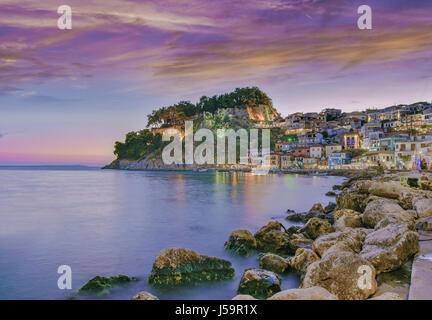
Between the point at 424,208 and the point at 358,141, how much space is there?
79.9 metres

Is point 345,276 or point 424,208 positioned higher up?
point 424,208

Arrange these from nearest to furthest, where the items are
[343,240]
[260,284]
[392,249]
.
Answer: [392,249]
[260,284]
[343,240]

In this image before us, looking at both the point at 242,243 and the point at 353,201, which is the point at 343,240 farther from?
the point at 353,201

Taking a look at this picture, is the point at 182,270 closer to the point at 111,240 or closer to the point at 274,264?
the point at 274,264

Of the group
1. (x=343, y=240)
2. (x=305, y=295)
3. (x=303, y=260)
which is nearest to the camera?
(x=305, y=295)

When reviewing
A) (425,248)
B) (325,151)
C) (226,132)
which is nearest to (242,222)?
(425,248)

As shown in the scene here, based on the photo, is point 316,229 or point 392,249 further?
point 316,229

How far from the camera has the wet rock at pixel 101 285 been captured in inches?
291

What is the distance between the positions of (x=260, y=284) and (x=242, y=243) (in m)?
3.64

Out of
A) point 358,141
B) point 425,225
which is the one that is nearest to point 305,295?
point 425,225

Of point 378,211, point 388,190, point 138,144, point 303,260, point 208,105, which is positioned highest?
point 208,105

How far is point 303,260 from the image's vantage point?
769 cm

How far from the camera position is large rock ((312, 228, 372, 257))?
292 inches
